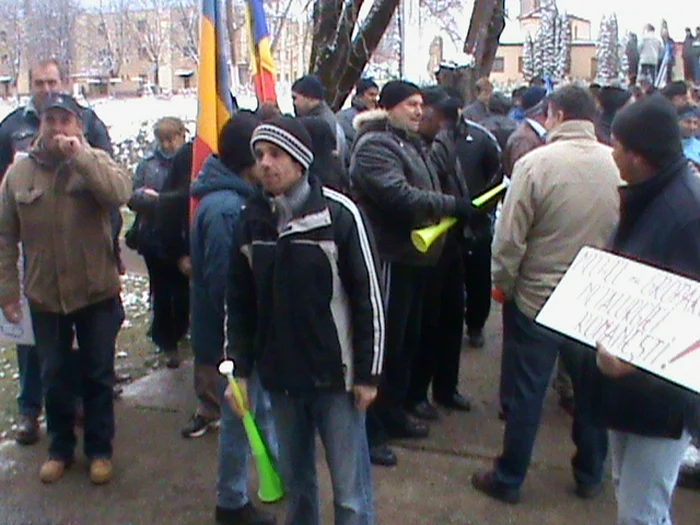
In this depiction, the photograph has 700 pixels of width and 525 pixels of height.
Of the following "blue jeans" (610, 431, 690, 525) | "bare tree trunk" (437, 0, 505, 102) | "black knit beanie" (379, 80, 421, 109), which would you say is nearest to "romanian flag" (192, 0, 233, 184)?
"black knit beanie" (379, 80, 421, 109)

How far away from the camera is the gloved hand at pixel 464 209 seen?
4.93 metres

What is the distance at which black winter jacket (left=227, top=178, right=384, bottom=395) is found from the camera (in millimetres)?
3248

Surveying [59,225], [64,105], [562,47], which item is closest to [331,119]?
[64,105]

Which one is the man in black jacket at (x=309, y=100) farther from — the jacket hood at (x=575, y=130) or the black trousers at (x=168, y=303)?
the jacket hood at (x=575, y=130)

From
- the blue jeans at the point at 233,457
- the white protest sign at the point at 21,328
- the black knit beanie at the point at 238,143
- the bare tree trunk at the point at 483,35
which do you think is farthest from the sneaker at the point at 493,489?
the bare tree trunk at the point at 483,35

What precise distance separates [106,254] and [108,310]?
29cm

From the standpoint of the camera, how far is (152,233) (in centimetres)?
589

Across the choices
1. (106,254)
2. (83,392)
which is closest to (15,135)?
(106,254)

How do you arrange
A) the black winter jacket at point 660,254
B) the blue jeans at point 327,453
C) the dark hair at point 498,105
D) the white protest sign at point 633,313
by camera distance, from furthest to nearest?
the dark hair at point 498,105 < the blue jeans at point 327,453 < the black winter jacket at point 660,254 < the white protest sign at point 633,313

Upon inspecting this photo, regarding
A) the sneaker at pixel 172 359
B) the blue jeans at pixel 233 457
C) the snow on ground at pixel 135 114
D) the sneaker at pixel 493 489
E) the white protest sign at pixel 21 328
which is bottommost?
the snow on ground at pixel 135 114

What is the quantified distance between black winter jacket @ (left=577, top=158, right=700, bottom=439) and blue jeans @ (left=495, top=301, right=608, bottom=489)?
3.63ft

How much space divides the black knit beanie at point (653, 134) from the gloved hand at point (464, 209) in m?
1.98

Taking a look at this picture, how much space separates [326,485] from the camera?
4.63 meters

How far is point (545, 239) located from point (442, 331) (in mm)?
1577
